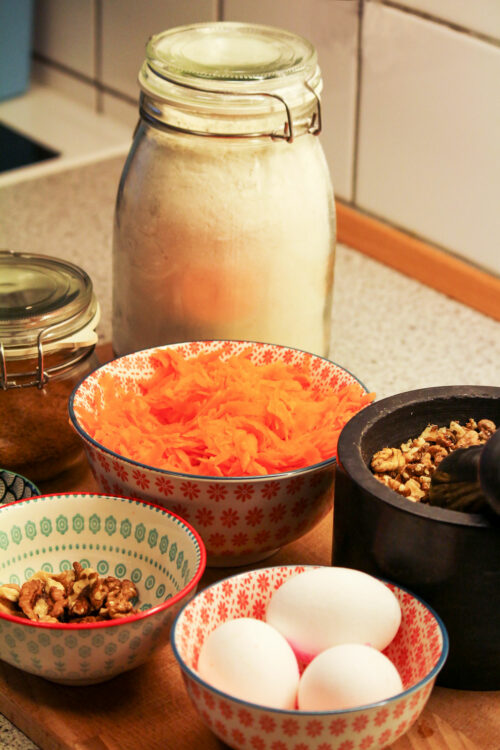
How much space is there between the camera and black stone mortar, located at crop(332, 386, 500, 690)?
2.14 ft

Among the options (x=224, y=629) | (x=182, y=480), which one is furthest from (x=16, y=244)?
(x=224, y=629)

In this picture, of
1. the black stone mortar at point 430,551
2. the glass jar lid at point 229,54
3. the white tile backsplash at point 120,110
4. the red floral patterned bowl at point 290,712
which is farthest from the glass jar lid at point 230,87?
the white tile backsplash at point 120,110

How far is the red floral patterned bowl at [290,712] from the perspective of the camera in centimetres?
58

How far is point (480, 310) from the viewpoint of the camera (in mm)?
1325

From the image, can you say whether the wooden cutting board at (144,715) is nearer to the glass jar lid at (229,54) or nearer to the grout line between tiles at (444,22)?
the glass jar lid at (229,54)

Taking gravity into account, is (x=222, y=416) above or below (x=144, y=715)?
above

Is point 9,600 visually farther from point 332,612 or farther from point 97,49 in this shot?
point 97,49

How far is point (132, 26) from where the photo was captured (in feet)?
5.52

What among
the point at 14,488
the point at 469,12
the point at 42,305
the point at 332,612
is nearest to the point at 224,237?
the point at 42,305

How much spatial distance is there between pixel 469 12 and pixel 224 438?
67cm

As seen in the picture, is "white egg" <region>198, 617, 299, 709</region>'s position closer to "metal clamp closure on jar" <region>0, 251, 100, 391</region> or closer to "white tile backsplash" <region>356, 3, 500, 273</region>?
"metal clamp closure on jar" <region>0, 251, 100, 391</region>

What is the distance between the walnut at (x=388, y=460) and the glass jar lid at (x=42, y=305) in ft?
0.92

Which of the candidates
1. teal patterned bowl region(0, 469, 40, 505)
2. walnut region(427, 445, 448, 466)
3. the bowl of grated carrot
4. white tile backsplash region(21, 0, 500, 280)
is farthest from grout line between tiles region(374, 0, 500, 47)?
teal patterned bowl region(0, 469, 40, 505)

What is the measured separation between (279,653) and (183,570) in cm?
13
